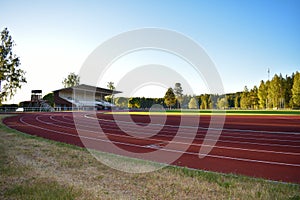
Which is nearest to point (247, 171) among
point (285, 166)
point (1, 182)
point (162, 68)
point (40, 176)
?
point (285, 166)

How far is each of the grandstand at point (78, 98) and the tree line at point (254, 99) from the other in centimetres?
909

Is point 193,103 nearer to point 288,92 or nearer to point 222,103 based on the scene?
point 222,103

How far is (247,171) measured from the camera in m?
6.10

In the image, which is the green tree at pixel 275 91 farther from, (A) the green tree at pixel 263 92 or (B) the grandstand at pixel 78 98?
(B) the grandstand at pixel 78 98

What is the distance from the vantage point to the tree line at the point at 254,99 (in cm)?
6778

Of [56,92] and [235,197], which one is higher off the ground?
[56,92]

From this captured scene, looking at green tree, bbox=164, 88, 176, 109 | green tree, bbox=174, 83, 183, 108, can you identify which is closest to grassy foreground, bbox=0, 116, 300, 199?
green tree, bbox=174, 83, 183, 108

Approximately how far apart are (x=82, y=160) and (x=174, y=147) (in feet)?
13.2

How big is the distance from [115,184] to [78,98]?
67.4 metres

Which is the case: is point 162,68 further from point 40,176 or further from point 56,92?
point 56,92

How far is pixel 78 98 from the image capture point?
226ft

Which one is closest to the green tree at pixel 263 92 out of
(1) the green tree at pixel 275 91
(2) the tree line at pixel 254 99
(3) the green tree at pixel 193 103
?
(2) the tree line at pixel 254 99

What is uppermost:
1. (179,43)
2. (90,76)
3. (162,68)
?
(179,43)

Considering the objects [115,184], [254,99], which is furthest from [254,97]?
[115,184]
